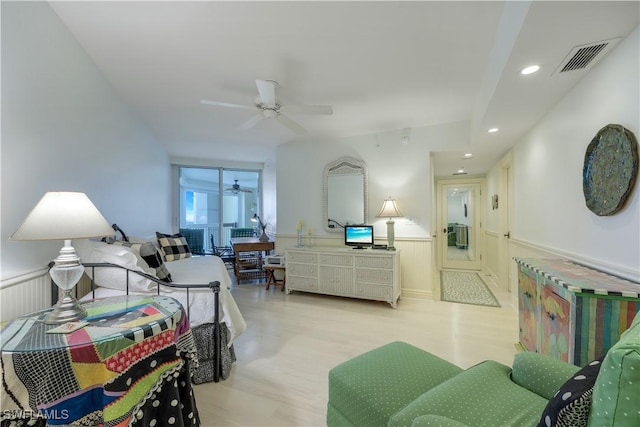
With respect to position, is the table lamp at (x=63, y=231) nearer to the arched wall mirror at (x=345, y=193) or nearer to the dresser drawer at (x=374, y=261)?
the dresser drawer at (x=374, y=261)

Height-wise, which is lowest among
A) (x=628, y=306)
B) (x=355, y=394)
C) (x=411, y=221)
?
(x=355, y=394)

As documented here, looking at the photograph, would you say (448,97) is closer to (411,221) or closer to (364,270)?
(411,221)

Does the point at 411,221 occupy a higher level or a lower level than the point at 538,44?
lower

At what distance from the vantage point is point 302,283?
411 centimetres

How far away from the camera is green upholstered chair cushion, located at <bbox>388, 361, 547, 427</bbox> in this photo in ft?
3.17

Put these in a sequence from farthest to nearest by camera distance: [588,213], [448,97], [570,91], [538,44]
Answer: [448,97]
[570,91]
[588,213]
[538,44]

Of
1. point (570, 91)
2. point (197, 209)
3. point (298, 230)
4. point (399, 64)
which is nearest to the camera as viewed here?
point (570, 91)

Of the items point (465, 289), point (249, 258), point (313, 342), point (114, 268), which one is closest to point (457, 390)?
point (313, 342)

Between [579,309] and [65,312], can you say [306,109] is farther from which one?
[579,309]

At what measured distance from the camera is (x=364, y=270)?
3691 mm

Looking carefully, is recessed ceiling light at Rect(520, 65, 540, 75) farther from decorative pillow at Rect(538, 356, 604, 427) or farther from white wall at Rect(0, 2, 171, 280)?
white wall at Rect(0, 2, 171, 280)

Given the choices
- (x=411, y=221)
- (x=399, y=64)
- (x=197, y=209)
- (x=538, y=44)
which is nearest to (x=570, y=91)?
(x=538, y=44)

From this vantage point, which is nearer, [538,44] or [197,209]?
[538,44]

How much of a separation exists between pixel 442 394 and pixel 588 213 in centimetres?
173
